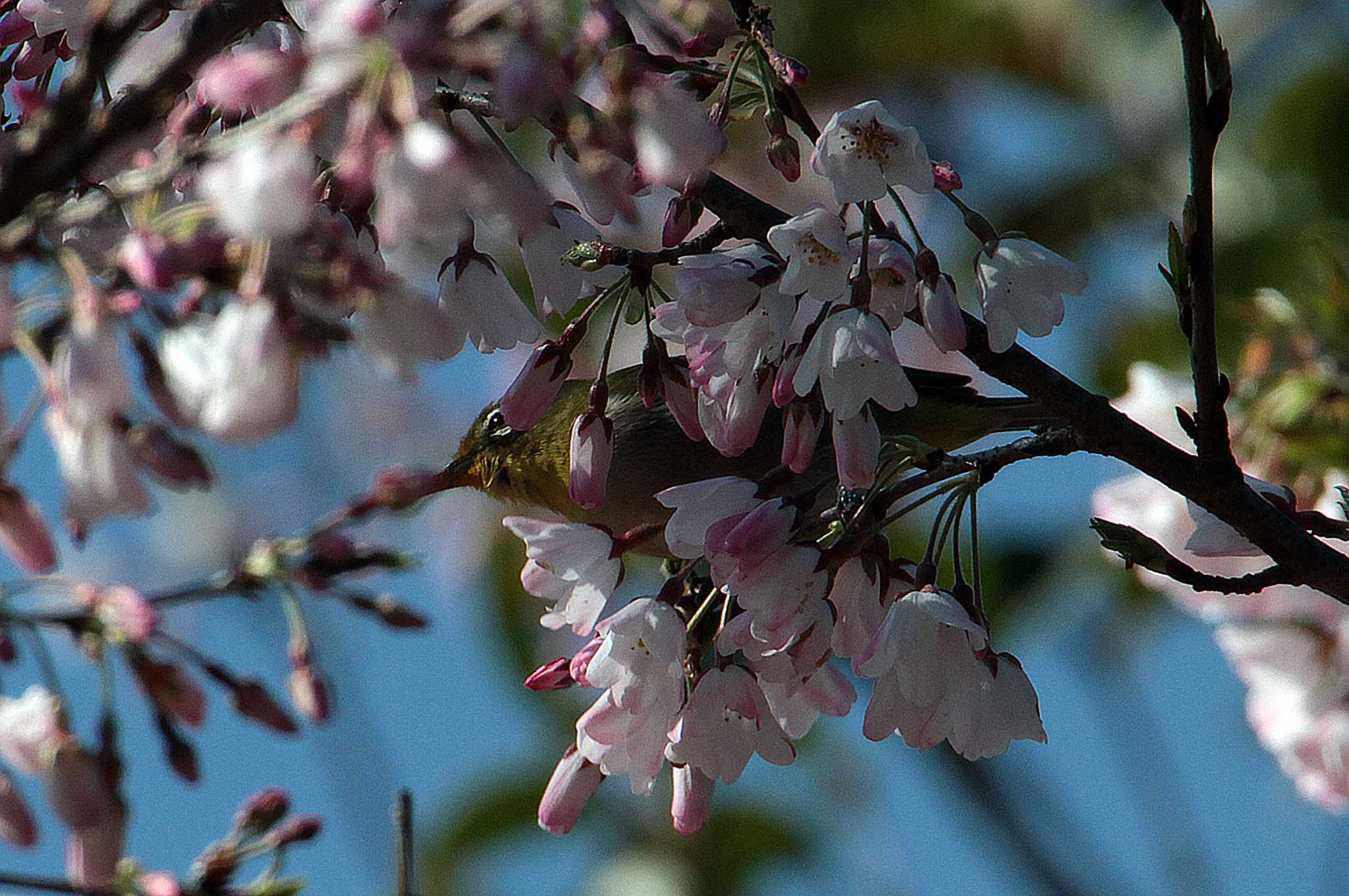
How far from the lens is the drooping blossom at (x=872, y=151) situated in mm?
1389

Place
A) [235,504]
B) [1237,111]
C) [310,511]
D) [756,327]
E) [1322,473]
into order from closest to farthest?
[756,327], [1322,473], [1237,111], [310,511], [235,504]

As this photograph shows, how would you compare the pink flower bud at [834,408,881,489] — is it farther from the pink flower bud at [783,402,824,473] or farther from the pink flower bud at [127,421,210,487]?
the pink flower bud at [127,421,210,487]

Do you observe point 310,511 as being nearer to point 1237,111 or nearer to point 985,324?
point 1237,111

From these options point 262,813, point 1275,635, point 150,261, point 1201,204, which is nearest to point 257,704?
point 262,813

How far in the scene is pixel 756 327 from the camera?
4.56ft

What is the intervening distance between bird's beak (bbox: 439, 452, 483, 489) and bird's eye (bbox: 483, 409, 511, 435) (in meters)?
0.05

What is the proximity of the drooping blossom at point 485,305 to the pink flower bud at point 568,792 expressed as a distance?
430 mm

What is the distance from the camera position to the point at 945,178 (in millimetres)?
1451

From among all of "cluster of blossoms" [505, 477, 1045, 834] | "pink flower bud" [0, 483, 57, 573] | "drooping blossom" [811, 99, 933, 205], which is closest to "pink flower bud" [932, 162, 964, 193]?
"drooping blossom" [811, 99, 933, 205]

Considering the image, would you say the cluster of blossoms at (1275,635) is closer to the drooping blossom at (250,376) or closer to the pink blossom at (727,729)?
the pink blossom at (727,729)

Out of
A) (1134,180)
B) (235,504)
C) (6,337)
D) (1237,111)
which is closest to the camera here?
(6,337)

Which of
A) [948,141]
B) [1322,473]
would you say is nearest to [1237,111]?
[948,141]

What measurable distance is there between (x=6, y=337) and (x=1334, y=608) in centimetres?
215

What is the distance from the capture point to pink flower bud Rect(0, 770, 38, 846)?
1.51 metres
